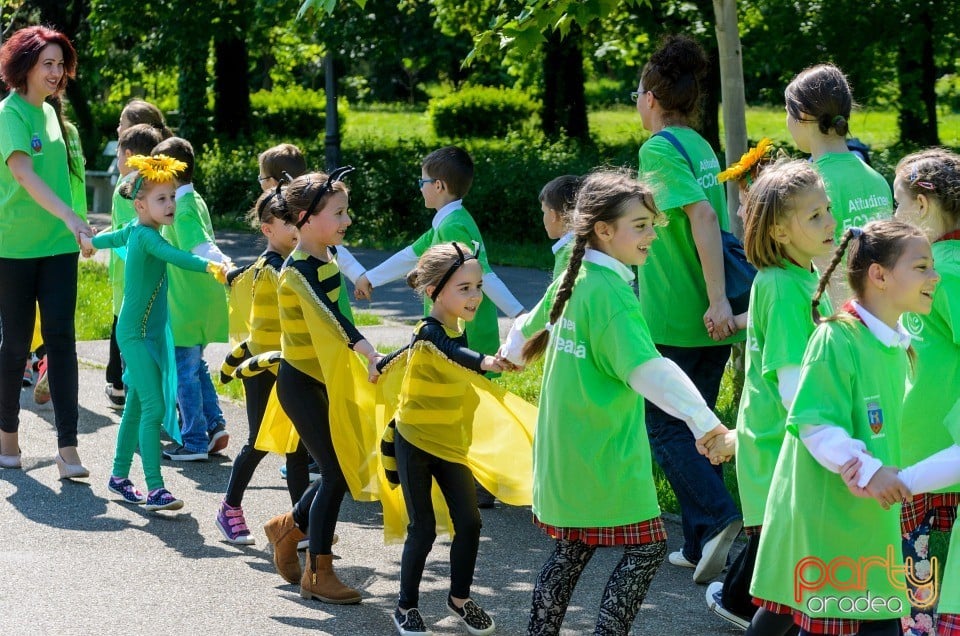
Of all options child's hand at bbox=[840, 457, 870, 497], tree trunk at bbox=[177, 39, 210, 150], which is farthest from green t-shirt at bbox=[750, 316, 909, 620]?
tree trunk at bbox=[177, 39, 210, 150]

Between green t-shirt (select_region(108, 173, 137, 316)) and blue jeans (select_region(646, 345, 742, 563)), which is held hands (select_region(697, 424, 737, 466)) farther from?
green t-shirt (select_region(108, 173, 137, 316))

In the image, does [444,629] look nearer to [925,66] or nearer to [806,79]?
[806,79]

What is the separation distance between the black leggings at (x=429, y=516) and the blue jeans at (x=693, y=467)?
948 millimetres

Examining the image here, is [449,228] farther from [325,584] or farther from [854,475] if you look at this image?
[854,475]

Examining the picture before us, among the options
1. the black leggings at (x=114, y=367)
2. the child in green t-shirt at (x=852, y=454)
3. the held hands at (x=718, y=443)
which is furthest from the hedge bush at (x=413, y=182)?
the child in green t-shirt at (x=852, y=454)

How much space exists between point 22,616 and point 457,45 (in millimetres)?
18832

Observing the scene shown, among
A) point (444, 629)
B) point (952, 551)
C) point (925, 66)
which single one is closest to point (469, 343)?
point (444, 629)

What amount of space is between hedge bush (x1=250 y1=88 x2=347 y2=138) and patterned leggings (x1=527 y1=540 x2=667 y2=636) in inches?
1020

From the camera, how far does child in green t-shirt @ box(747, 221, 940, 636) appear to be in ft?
12.0

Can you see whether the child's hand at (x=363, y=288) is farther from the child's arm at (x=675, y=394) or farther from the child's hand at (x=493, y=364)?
the child's arm at (x=675, y=394)

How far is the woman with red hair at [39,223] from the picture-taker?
702 cm

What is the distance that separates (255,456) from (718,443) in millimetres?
2639

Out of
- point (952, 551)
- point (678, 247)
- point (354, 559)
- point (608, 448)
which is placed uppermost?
point (678, 247)

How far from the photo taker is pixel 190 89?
2273cm
